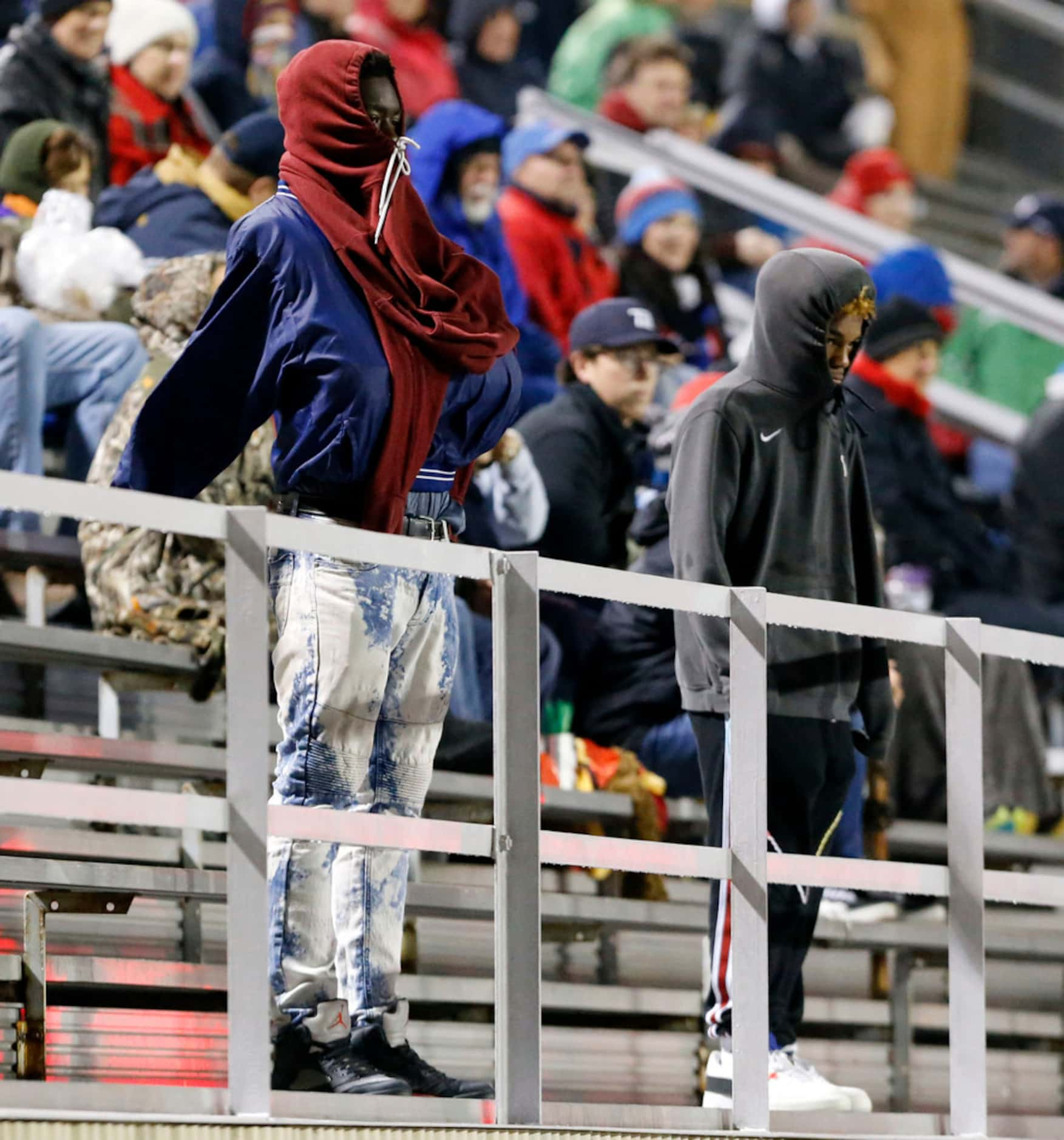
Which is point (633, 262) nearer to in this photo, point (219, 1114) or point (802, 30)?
point (802, 30)

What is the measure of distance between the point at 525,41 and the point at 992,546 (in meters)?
4.75

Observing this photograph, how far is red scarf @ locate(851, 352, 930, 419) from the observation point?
9.66 metres

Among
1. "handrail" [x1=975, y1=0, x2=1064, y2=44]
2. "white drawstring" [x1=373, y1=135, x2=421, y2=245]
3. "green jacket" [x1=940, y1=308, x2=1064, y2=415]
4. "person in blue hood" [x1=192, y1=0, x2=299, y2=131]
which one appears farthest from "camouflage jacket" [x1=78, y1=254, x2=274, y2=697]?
"handrail" [x1=975, y1=0, x2=1064, y2=44]

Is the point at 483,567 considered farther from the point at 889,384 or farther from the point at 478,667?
the point at 889,384

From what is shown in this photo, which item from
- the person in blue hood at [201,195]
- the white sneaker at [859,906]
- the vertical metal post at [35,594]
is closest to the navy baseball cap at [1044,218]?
the white sneaker at [859,906]

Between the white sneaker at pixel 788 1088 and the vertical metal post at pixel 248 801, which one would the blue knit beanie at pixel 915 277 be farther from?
the vertical metal post at pixel 248 801

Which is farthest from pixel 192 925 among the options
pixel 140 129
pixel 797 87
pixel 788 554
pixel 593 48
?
pixel 797 87

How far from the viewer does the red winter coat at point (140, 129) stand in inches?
330

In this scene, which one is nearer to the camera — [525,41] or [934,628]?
[934,628]

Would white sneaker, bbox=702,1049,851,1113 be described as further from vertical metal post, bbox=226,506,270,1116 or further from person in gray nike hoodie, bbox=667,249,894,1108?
vertical metal post, bbox=226,506,270,1116

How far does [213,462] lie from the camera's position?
500 cm

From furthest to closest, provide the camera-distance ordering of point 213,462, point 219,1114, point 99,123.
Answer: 1. point 99,123
2. point 213,462
3. point 219,1114

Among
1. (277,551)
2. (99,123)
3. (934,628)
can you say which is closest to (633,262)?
(99,123)

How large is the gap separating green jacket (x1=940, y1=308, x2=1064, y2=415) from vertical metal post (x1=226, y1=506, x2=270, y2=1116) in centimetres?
810
